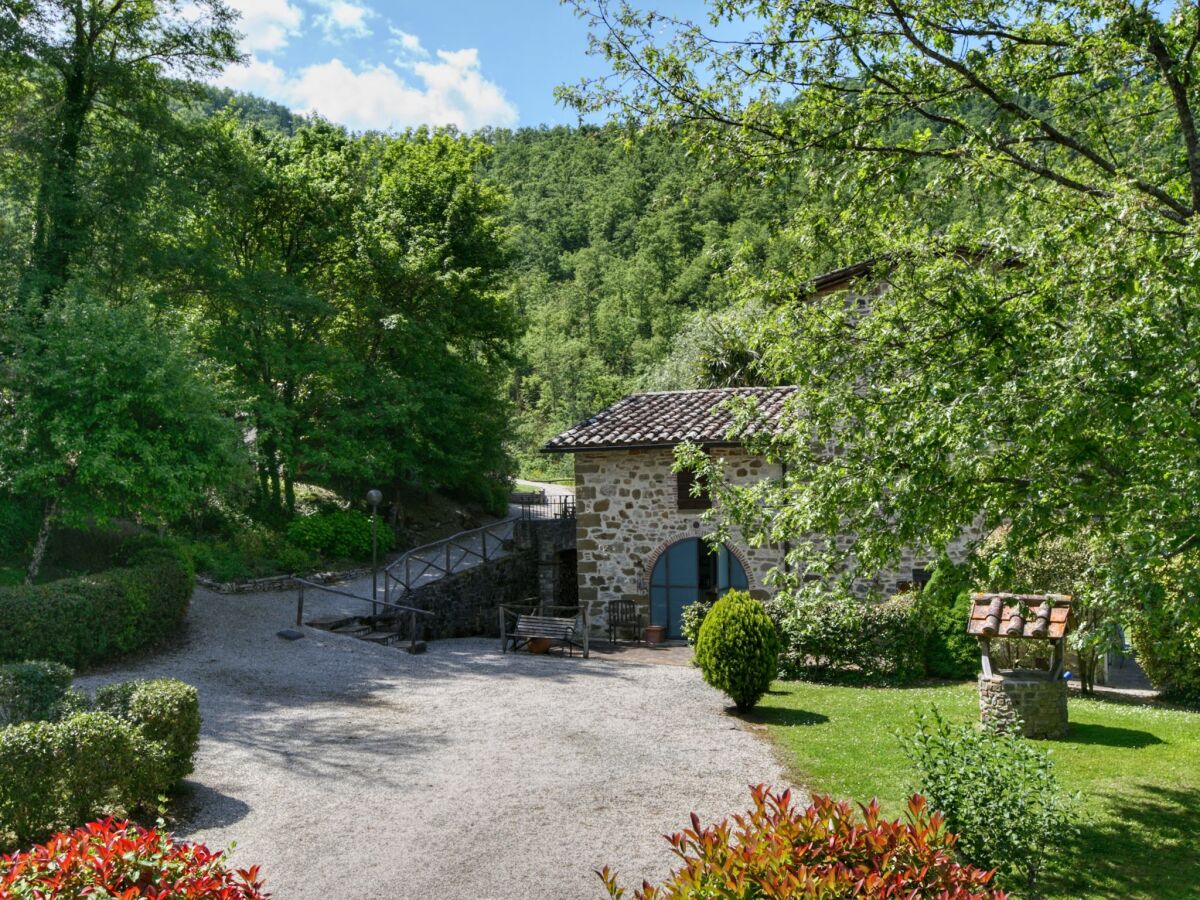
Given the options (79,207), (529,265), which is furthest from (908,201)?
(529,265)

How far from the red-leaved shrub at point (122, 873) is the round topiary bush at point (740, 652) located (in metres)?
8.15

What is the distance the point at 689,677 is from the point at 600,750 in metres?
4.50

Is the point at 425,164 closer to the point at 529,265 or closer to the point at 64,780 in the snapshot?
the point at 64,780

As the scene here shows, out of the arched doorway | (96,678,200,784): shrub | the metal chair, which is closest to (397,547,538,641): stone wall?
the metal chair

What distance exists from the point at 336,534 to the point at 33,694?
49.4 feet

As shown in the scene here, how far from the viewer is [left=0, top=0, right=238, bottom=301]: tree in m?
16.5

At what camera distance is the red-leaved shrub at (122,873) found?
3.74 meters

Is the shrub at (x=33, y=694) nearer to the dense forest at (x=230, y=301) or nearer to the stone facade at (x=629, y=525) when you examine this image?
the dense forest at (x=230, y=301)

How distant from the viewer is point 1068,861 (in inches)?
272

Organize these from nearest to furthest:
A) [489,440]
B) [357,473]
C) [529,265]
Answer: [357,473], [489,440], [529,265]

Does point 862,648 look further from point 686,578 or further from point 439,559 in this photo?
point 439,559

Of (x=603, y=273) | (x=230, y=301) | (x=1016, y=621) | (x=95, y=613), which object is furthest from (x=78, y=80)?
(x=603, y=273)

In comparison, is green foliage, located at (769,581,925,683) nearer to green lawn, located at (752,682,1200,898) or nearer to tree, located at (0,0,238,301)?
green lawn, located at (752,682,1200,898)

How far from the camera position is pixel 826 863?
3.94 m
